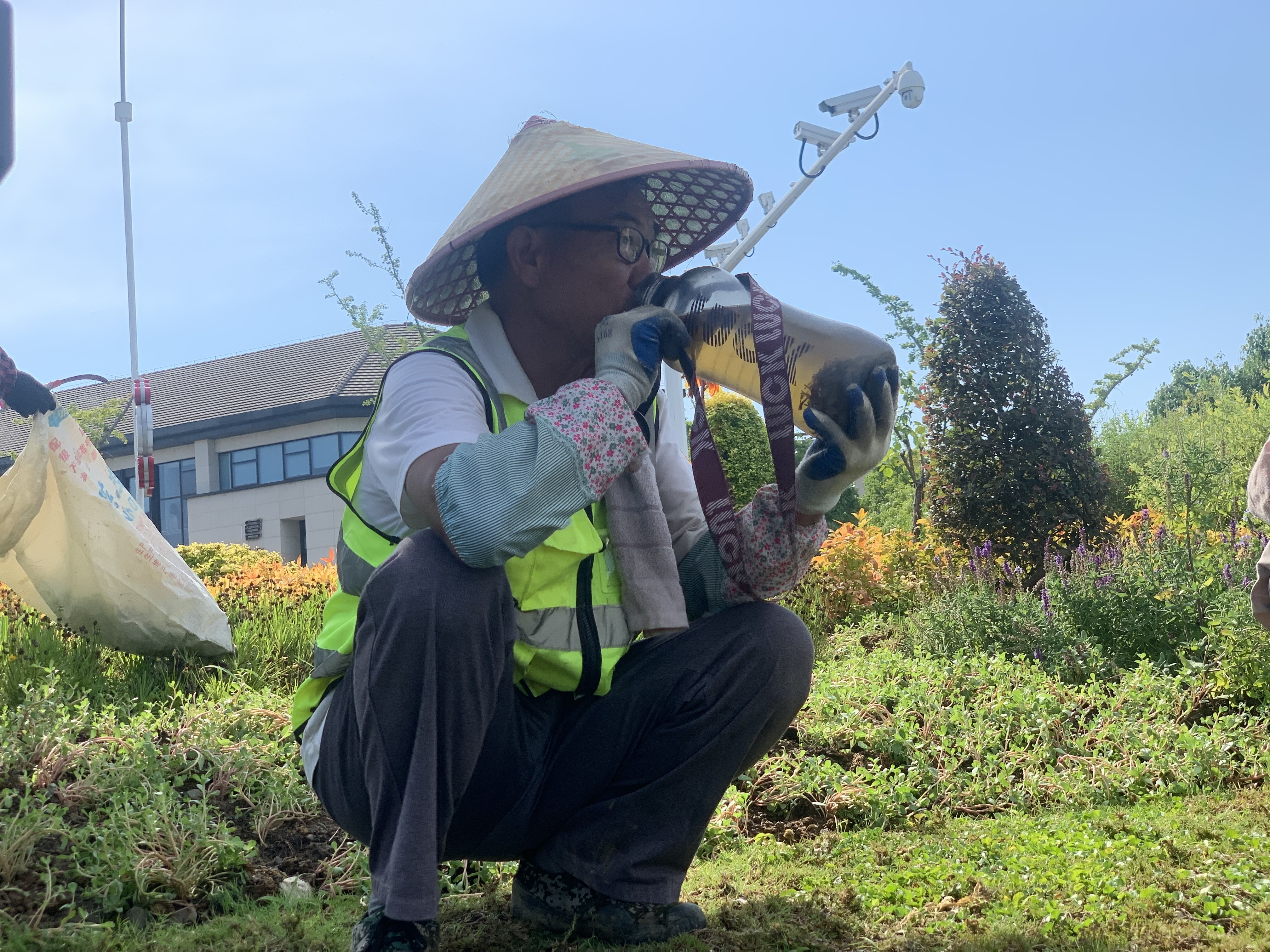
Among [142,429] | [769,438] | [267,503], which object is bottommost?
[769,438]

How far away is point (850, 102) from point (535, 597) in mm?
13296

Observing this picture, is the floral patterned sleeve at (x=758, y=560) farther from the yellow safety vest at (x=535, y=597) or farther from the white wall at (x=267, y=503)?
the white wall at (x=267, y=503)

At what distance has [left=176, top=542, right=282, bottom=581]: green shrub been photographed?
895cm

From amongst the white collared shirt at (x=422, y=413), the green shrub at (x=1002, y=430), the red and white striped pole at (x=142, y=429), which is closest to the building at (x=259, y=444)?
the red and white striped pole at (x=142, y=429)

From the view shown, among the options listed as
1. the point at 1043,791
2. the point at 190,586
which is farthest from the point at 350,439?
the point at 1043,791

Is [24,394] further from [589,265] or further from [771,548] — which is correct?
[771,548]

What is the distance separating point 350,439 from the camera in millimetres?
28922

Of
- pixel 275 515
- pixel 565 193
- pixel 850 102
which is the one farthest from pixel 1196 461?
pixel 275 515

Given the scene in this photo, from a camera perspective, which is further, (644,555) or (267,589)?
(267,589)

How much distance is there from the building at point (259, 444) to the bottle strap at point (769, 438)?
23.9 meters

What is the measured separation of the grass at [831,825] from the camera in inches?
Result: 83.5

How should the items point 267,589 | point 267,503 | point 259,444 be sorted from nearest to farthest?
1. point 267,589
2. point 267,503
3. point 259,444

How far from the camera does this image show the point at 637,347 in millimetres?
2105

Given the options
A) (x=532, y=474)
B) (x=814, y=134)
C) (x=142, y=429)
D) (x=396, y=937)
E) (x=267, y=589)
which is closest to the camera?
(x=396, y=937)
